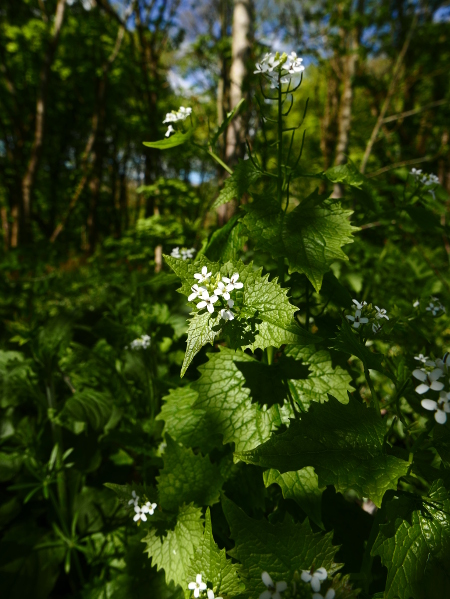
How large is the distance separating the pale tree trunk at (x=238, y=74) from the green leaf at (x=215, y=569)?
8.69 ft

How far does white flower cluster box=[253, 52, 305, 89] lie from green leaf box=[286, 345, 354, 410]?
3.14 ft

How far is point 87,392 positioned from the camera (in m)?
1.81

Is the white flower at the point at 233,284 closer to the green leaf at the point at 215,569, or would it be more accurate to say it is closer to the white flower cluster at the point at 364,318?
the white flower cluster at the point at 364,318

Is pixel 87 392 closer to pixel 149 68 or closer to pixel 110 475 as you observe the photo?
pixel 110 475

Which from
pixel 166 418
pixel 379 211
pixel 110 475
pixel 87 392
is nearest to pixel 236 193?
pixel 379 211

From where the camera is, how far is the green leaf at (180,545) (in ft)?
3.78

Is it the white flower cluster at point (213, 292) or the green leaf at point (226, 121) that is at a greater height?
the green leaf at point (226, 121)

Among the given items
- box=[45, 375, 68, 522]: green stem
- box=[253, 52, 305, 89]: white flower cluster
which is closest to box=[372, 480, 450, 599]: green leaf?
box=[253, 52, 305, 89]: white flower cluster

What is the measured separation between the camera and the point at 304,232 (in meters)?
1.23

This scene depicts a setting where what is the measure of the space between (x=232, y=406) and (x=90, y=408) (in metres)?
0.82

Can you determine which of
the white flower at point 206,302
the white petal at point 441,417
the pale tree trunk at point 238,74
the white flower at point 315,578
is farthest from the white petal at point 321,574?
the pale tree trunk at point 238,74

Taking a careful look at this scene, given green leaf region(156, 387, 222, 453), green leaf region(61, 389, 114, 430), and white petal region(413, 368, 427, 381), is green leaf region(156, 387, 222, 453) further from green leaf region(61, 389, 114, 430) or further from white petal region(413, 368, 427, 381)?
white petal region(413, 368, 427, 381)

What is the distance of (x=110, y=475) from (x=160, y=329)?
0.90 meters

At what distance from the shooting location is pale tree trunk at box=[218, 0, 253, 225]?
3258 mm
